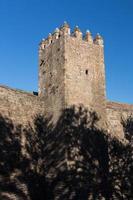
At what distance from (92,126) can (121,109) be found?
3877 millimetres

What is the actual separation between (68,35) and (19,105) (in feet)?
13.1

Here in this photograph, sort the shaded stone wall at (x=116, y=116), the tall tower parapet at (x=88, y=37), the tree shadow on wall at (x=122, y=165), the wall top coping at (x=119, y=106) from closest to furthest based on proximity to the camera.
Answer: the tree shadow on wall at (x=122, y=165)
the tall tower parapet at (x=88, y=37)
the shaded stone wall at (x=116, y=116)
the wall top coping at (x=119, y=106)

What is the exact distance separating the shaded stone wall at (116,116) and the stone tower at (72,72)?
1.59 metres

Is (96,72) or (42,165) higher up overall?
(96,72)

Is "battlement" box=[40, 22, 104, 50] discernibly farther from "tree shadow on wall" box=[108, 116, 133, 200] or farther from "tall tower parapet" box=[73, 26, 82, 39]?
"tree shadow on wall" box=[108, 116, 133, 200]

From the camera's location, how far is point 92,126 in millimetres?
18391

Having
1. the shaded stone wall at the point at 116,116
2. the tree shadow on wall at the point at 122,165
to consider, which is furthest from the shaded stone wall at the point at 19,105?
the tree shadow on wall at the point at 122,165

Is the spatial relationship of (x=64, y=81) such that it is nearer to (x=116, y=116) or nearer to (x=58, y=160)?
(x=58, y=160)

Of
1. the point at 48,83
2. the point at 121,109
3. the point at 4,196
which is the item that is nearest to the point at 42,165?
the point at 4,196

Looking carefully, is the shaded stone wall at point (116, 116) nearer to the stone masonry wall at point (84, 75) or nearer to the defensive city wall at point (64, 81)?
the defensive city wall at point (64, 81)

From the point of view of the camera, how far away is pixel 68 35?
18969 millimetres

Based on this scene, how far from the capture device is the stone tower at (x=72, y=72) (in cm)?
1831

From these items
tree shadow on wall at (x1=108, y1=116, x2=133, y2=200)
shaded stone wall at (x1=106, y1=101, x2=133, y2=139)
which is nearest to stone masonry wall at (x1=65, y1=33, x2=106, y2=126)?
shaded stone wall at (x1=106, y1=101, x2=133, y2=139)

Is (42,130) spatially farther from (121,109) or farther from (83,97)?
(121,109)
